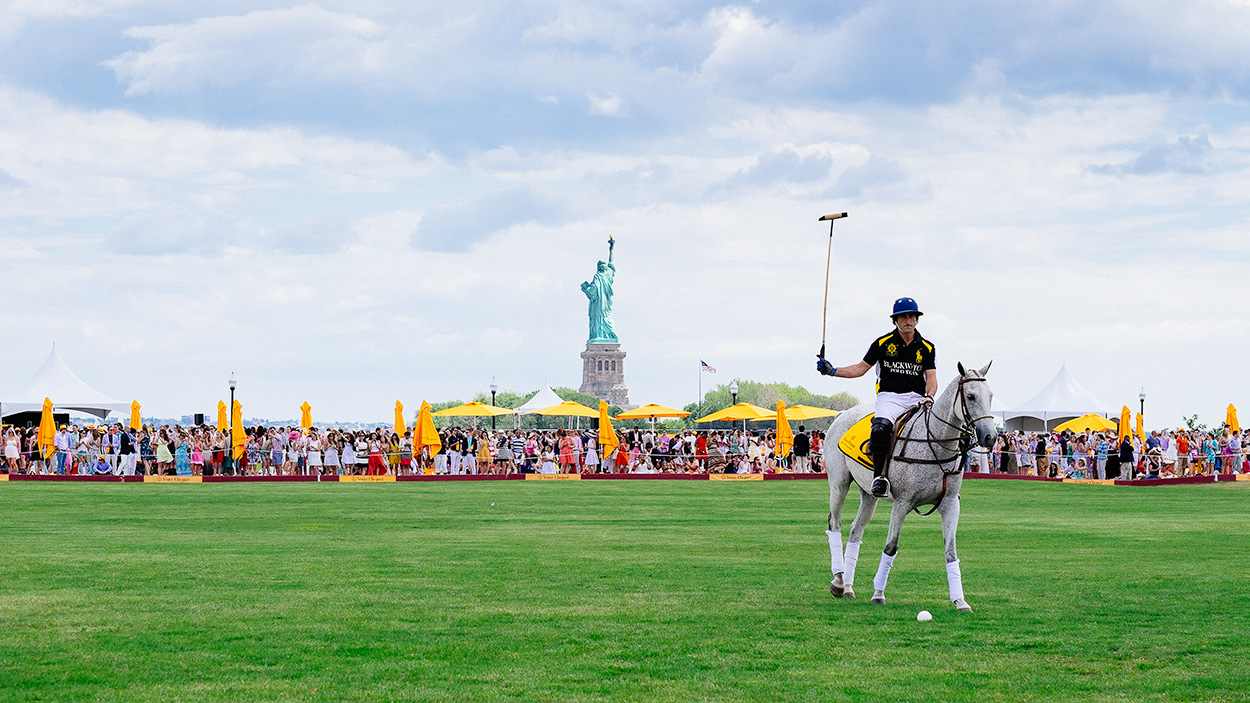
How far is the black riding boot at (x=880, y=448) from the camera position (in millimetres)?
11344

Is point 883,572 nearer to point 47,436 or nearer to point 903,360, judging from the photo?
point 903,360

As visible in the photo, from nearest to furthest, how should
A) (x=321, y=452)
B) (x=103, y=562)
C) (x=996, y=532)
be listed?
(x=103, y=562)
(x=996, y=532)
(x=321, y=452)

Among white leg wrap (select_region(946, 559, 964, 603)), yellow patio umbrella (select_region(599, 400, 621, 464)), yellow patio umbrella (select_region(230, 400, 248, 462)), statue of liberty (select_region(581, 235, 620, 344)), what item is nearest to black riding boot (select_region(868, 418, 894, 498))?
white leg wrap (select_region(946, 559, 964, 603))

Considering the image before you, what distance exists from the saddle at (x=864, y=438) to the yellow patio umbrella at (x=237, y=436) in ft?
110

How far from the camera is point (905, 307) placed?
11578 millimetres

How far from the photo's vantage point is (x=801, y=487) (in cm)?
3575

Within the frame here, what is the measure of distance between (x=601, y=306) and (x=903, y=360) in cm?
12200

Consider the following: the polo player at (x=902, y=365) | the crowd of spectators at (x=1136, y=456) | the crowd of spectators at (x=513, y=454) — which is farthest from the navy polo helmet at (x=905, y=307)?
the crowd of spectators at (x=1136, y=456)

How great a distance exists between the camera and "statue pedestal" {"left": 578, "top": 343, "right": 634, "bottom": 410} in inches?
5261

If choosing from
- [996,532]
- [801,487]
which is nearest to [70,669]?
[996,532]

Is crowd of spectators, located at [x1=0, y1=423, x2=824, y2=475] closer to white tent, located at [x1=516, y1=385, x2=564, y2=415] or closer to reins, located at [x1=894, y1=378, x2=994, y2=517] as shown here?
white tent, located at [x1=516, y1=385, x2=564, y2=415]

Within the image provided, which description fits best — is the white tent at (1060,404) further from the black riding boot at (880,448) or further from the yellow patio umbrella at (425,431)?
the black riding boot at (880,448)

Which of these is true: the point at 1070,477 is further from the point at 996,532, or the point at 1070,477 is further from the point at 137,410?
the point at 137,410

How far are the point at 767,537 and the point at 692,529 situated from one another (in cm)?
184
